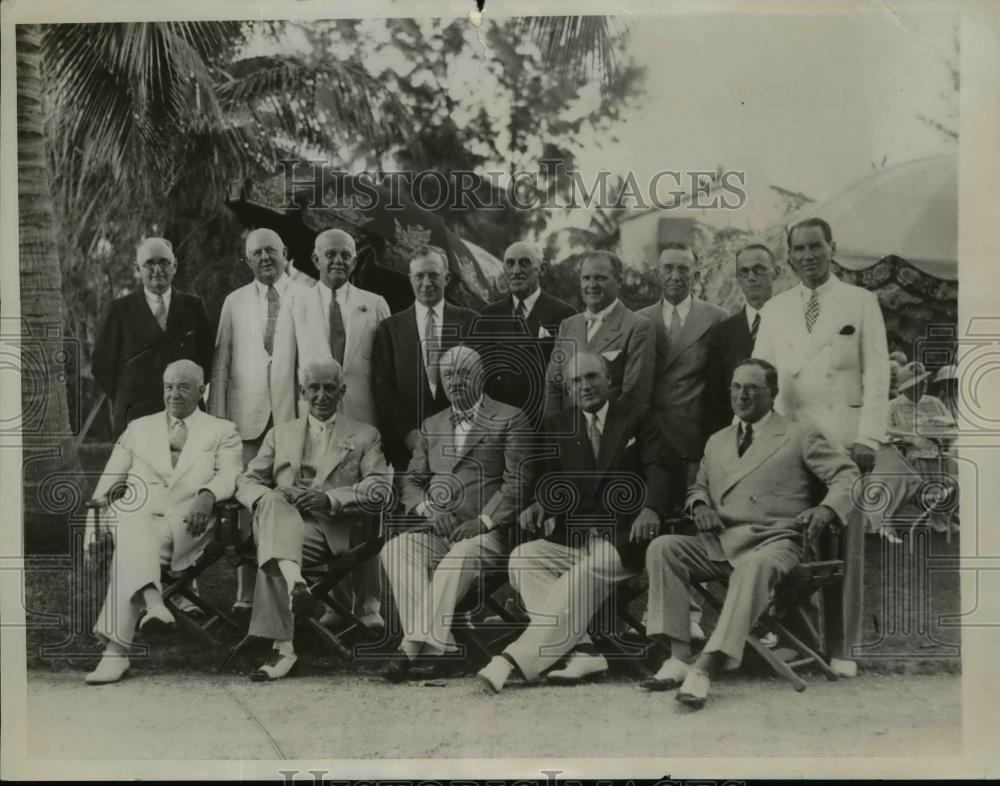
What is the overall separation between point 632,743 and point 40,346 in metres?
4.00

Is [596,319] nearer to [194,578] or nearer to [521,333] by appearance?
[521,333]

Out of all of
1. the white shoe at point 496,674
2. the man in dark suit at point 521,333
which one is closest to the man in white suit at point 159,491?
the man in dark suit at point 521,333

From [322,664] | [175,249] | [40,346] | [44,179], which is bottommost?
[322,664]

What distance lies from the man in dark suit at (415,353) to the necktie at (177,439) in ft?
3.64

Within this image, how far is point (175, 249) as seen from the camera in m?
5.98

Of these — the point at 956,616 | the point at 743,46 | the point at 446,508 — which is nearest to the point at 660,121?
the point at 743,46

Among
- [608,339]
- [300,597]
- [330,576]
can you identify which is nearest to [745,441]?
[608,339]

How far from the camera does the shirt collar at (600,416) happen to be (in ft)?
19.2

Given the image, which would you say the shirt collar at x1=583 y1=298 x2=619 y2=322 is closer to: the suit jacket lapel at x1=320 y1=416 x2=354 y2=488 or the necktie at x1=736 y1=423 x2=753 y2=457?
the necktie at x1=736 y1=423 x2=753 y2=457

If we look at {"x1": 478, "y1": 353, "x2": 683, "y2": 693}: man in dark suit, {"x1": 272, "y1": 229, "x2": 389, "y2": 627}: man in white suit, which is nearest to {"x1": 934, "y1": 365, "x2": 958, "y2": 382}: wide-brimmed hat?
{"x1": 478, "y1": 353, "x2": 683, "y2": 693}: man in dark suit

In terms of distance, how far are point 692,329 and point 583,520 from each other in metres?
1.22

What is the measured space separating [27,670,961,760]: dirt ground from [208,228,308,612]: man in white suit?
699mm

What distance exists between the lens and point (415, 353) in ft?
19.4

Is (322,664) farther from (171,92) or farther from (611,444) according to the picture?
(171,92)
